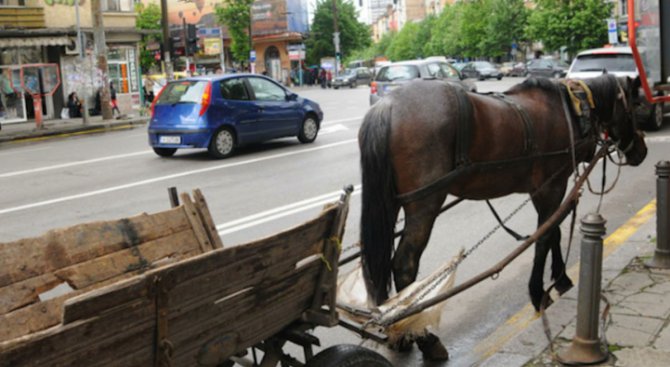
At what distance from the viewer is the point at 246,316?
3.10 m

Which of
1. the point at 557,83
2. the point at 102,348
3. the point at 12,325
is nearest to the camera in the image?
the point at 102,348

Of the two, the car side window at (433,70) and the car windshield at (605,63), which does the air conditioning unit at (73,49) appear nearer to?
the car side window at (433,70)

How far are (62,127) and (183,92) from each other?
35.7ft

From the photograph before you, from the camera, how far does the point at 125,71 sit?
33.2 m

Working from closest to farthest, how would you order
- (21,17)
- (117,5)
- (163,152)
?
(163,152) → (21,17) → (117,5)

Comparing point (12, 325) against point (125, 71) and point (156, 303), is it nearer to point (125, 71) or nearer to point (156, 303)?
point (156, 303)

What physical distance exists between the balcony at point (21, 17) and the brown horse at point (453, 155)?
25.6 meters

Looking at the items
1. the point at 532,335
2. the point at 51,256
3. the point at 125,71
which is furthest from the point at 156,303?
the point at 125,71

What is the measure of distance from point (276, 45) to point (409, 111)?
72.3 meters

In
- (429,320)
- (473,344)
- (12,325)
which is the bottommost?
(473,344)

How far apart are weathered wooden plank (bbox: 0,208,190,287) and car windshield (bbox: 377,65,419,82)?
17.2 m

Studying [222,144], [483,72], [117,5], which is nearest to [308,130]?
[222,144]

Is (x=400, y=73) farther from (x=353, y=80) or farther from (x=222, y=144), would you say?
(x=353, y=80)

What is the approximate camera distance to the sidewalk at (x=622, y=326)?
4355 millimetres
